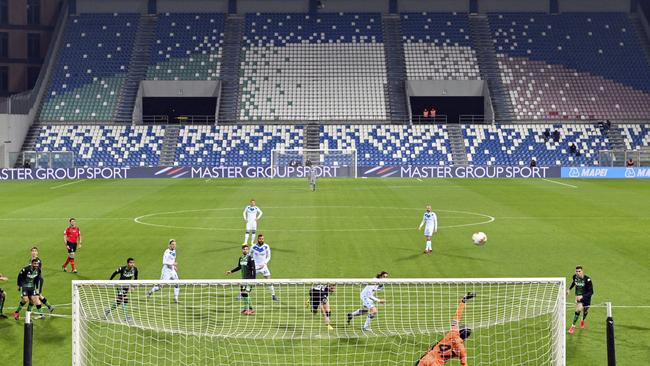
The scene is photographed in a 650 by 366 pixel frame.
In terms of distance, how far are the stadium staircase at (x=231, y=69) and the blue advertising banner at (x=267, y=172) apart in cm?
1023

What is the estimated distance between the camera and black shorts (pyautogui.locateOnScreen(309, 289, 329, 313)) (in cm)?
1723

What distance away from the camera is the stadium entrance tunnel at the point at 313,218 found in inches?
1344

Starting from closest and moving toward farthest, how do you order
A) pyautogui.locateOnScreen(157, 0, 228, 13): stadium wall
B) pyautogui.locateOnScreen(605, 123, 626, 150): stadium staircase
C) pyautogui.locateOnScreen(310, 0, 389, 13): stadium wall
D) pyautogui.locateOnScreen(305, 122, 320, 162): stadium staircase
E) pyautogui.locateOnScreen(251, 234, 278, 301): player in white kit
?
pyautogui.locateOnScreen(251, 234, 278, 301): player in white kit < pyautogui.locateOnScreen(605, 123, 626, 150): stadium staircase < pyautogui.locateOnScreen(305, 122, 320, 162): stadium staircase < pyautogui.locateOnScreen(310, 0, 389, 13): stadium wall < pyautogui.locateOnScreen(157, 0, 228, 13): stadium wall

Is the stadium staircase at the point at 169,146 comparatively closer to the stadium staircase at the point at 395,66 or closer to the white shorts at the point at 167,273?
the stadium staircase at the point at 395,66

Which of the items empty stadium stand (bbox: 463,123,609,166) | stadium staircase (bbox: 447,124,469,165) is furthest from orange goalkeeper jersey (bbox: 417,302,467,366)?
empty stadium stand (bbox: 463,123,609,166)

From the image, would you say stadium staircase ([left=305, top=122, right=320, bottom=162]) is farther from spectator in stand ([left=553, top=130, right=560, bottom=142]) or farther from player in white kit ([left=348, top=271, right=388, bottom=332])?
player in white kit ([left=348, top=271, right=388, bottom=332])

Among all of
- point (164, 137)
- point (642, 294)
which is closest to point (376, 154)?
A: point (164, 137)

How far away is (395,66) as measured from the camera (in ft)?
253

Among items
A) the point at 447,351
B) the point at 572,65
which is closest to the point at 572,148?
the point at 572,65

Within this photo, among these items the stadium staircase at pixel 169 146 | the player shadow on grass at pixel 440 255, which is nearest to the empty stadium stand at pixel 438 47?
the stadium staircase at pixel 169 146

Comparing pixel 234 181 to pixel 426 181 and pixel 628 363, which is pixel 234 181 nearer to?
pixel 426 181

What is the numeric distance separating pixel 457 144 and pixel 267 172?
1644 centimetres

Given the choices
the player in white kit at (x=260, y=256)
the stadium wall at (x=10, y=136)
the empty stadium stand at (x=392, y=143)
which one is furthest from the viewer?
the empty stadium stand at (x=392, y=143)

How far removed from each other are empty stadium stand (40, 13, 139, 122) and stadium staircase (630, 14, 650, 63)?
4720cm
